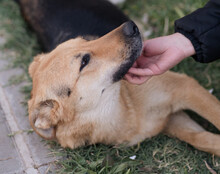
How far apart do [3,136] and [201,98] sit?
2271 millimetres

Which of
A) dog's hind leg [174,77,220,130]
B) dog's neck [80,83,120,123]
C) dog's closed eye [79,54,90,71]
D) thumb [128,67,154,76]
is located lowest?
dog's hind leg [174,77,220,130]

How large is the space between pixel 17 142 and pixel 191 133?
197 cm

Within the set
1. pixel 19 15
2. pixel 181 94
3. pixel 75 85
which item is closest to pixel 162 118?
pixel 181 94

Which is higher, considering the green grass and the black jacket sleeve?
the black jacket sleeve

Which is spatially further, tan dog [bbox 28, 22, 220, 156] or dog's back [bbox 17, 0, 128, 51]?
dog's back [bbox 17, 0, 128, 51]

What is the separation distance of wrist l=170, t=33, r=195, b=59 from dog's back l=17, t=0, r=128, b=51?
1.05 m

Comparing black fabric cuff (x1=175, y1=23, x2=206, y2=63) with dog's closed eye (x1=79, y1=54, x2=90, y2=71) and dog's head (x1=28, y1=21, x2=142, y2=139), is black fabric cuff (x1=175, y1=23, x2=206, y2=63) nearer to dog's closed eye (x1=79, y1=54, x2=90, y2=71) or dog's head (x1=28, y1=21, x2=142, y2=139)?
dog's head (x1=28, y1=21, x2=142, y2=139)

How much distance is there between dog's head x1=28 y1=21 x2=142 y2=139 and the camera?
9.59 feet

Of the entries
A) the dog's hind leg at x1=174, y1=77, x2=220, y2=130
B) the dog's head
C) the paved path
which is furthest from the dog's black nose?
the paved path

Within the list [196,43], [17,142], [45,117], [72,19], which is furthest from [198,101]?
[17,142]

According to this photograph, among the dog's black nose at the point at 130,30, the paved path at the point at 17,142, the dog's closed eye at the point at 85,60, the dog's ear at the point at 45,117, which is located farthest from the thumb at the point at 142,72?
the paved path at the point at 17,142

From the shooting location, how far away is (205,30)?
121 inches

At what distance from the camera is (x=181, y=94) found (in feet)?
11.2

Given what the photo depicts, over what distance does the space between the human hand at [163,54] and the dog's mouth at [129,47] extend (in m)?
0.16
